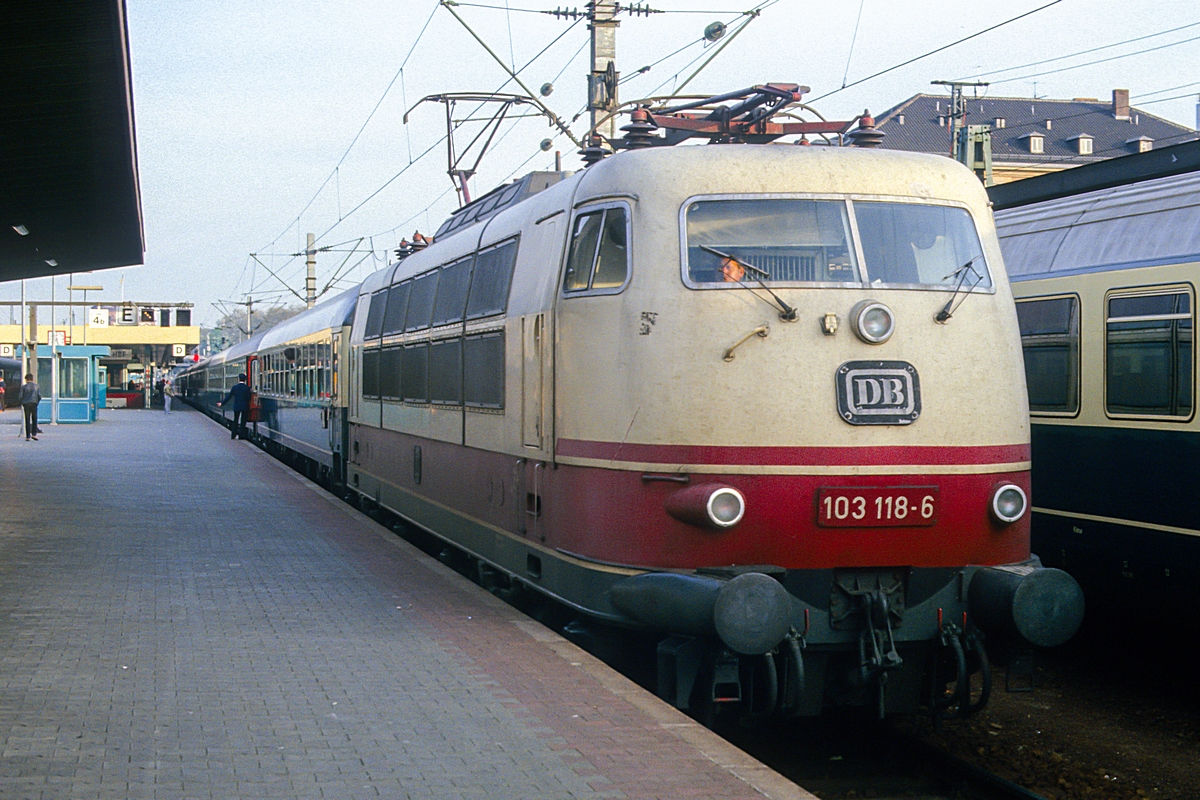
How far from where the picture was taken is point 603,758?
220 inches

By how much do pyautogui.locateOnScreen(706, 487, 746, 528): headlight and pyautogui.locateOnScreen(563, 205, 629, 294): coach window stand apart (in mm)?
1300

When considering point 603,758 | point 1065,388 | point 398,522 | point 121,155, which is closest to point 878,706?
point 603,758

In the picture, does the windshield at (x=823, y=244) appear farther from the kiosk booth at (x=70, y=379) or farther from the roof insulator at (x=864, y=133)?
the kiosk booth at (x=70, y=379)

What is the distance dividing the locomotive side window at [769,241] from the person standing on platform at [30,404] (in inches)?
1116

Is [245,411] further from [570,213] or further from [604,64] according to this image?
[570,213]

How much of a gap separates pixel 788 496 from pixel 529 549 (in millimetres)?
2178

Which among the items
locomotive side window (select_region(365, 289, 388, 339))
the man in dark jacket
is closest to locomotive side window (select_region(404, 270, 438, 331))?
locomotive side window (select_region(365, 289, 388, 339))

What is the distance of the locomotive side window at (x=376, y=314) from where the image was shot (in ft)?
45.7

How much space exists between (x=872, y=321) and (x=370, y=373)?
8361 mm

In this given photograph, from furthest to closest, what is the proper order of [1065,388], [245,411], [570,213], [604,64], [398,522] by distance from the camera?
[245,411]
[604,64]
[398,522]
[1065,388]
[570,213]

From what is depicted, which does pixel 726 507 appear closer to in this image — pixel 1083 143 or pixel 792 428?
pixel 792 428

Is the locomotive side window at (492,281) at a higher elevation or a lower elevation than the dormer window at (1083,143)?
lower

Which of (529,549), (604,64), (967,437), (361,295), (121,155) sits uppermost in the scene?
(604,64)

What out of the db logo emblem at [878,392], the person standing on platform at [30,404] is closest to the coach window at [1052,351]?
the db logo emblem at [878,392]
